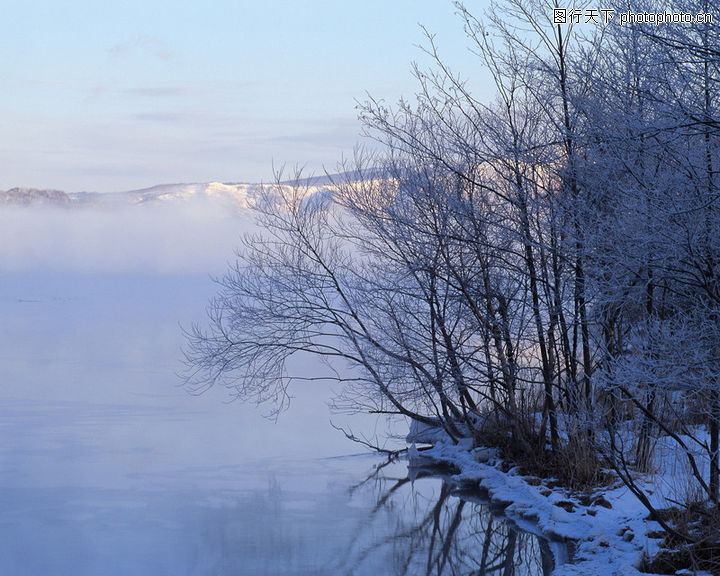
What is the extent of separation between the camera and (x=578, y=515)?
895cm

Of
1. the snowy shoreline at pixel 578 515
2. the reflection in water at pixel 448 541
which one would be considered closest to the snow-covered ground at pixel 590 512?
the snowy shoreline at pixel 578 515

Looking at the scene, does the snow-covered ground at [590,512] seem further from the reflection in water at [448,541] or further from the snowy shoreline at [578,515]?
the reflection in water at [448,541]

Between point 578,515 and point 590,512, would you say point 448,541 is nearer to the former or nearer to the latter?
point 578,515

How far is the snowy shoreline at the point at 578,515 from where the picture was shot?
749cm

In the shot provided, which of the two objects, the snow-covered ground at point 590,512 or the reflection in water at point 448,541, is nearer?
the snow-covered ground at point 590,512

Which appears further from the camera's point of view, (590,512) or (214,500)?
(214,500)

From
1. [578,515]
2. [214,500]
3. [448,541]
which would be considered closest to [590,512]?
[578,515]

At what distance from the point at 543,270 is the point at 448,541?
10.2 ft

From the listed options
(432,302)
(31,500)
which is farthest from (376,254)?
(31,500)

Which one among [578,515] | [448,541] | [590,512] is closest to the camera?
[590,512]

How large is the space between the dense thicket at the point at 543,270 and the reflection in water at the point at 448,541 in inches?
41.6

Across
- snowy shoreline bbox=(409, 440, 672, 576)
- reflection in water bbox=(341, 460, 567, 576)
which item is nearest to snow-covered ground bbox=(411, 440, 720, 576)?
snowy shoreline bbox=(409, 440, 672, 576)

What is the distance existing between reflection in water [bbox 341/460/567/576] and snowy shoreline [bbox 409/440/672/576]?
189 mm

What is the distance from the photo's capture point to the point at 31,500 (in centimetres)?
1102
